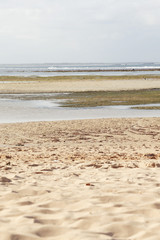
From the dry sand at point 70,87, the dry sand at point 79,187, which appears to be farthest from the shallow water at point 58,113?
the dry sand at point 70,87

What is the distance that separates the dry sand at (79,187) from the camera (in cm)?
416

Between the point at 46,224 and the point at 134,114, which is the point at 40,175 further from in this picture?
the point at 134,114

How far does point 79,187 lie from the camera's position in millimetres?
6180

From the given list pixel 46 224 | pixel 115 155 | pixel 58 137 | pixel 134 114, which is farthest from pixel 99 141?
pixel 46 224

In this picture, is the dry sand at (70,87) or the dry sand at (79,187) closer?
the dry sand at (79,187)

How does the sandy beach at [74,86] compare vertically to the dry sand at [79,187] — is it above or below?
above

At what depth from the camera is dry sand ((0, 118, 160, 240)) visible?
4.16 m

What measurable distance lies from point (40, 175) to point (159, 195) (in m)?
2.63

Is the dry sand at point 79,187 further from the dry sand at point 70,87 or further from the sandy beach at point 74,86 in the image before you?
the sandy beach at point 74,86

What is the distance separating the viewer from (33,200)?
539 cm

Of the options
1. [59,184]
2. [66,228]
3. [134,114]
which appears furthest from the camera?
[134,114]

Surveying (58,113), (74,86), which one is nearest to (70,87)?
(74,86)

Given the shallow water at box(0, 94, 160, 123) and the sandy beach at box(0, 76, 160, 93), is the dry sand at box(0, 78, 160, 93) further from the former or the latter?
the shallow water at box(0, 94, 160, 123)

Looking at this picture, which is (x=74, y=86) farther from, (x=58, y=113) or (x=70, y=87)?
(x=58, y=113)
